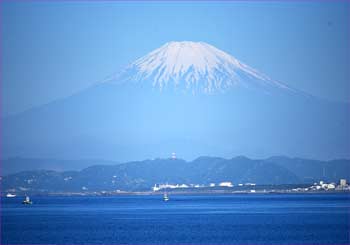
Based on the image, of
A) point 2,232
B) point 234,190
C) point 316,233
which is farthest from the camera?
point 234,190

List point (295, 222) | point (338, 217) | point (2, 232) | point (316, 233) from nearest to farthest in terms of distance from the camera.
→ point (316, 233) < point (2, 232) < point (295, 222) < point (338, 217)

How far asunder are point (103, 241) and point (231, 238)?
28.5 ft

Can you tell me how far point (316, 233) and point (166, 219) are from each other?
23177mm

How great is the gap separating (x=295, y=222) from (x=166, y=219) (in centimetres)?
1427

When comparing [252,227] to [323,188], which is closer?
[252,227]

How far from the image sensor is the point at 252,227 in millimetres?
66375

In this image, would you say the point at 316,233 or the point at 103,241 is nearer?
the point at 103,241

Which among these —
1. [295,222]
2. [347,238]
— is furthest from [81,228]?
[347,238]

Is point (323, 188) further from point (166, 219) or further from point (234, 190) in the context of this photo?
point (166, 219)

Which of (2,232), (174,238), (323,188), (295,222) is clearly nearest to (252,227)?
(295,222)

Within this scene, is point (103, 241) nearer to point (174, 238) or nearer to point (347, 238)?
point (174, 238)

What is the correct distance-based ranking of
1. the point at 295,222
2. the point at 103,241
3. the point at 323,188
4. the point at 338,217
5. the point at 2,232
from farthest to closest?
the point at 323,188, the point at 338,217, the point at 295,222, the point at 2,232, the point at 103,241

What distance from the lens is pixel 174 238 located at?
188ft

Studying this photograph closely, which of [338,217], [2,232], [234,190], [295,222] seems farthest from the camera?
[234,190]
